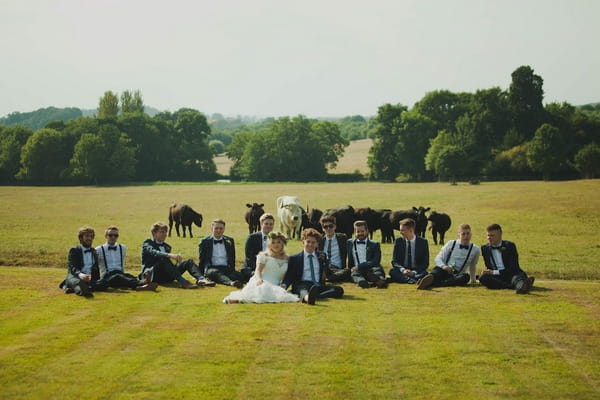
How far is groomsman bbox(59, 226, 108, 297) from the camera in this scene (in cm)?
1437

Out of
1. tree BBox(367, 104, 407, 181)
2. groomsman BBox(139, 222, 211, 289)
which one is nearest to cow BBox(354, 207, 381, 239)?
groomsman BBox(139, 222, 211, 289)

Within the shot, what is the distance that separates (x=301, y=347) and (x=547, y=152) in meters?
89.0

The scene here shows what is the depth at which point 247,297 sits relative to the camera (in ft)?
44.5

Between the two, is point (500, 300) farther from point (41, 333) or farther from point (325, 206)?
point (325, 206)

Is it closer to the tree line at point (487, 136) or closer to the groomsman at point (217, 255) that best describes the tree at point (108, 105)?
the tree line at point (487, 136)

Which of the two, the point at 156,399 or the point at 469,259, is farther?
the point at 469,259

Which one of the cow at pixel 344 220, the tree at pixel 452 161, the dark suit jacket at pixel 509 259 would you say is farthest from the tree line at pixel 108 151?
the dark suit jacket at pixel 509 259

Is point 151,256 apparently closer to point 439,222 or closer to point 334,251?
point 334,251

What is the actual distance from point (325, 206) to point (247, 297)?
3753 centimetres

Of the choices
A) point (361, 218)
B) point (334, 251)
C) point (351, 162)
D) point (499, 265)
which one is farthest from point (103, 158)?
point (499, 265)

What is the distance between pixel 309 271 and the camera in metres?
14.3

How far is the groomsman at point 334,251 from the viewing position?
1611 cm

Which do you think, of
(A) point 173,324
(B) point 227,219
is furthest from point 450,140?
(A) point 173,324

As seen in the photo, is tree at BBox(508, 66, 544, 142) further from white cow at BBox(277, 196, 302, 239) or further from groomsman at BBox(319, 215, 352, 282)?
groomsman at BBox(319, 215, 352, 282)
